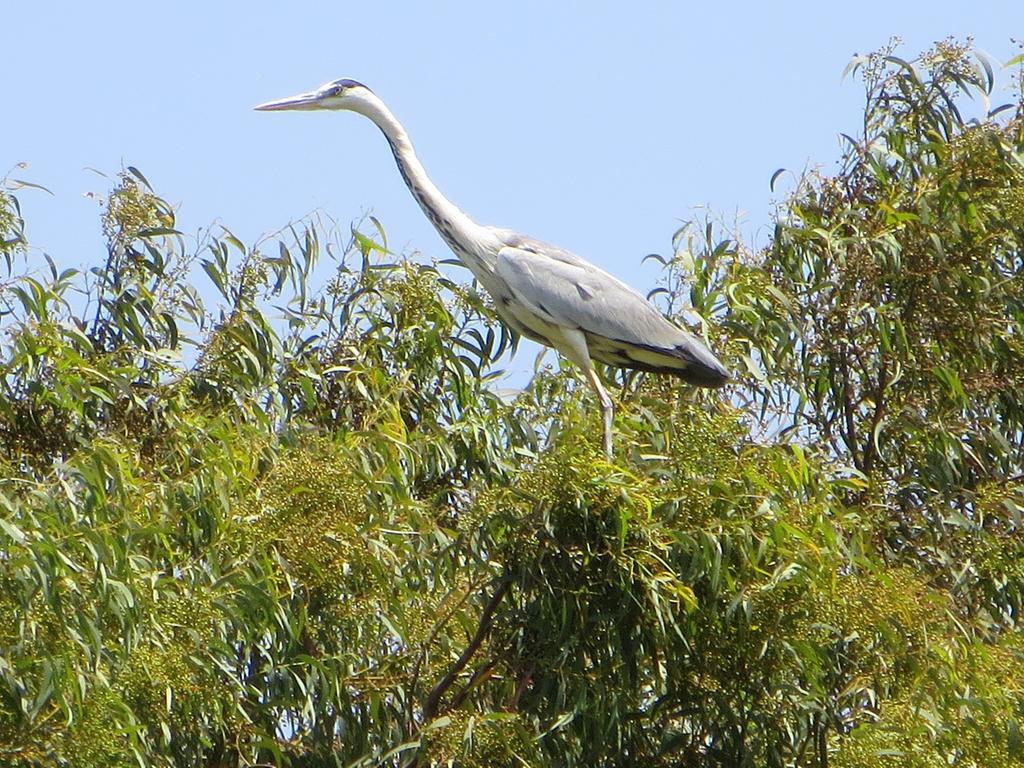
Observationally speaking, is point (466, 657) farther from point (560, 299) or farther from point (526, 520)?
point (560, 299)

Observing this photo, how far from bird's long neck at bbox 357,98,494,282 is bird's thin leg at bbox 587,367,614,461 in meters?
0.53

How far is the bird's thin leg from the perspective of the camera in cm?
462

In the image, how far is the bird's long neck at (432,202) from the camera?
19.4 ft

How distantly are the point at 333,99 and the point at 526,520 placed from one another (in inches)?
94.1

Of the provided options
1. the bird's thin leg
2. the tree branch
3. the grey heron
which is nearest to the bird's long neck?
the grey heron

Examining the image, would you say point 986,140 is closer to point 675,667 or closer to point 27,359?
point 675,667

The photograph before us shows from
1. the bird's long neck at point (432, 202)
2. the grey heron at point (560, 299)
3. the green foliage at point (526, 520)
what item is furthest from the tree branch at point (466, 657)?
the bird's long neck at point (432, 202)

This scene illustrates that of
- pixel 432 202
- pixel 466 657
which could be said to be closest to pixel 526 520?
pixel 466 657

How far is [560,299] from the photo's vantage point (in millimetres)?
5777

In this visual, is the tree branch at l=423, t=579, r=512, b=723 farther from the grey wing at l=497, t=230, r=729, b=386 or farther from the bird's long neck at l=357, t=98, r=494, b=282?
the bird's long neck at l=357, t=98, r=494, b=282

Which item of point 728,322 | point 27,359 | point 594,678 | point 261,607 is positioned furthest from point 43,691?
point 728,322

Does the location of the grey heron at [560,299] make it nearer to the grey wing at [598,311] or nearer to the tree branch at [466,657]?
the grey wing at [598,311]

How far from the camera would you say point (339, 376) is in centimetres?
570

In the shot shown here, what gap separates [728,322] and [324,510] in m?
1.67
